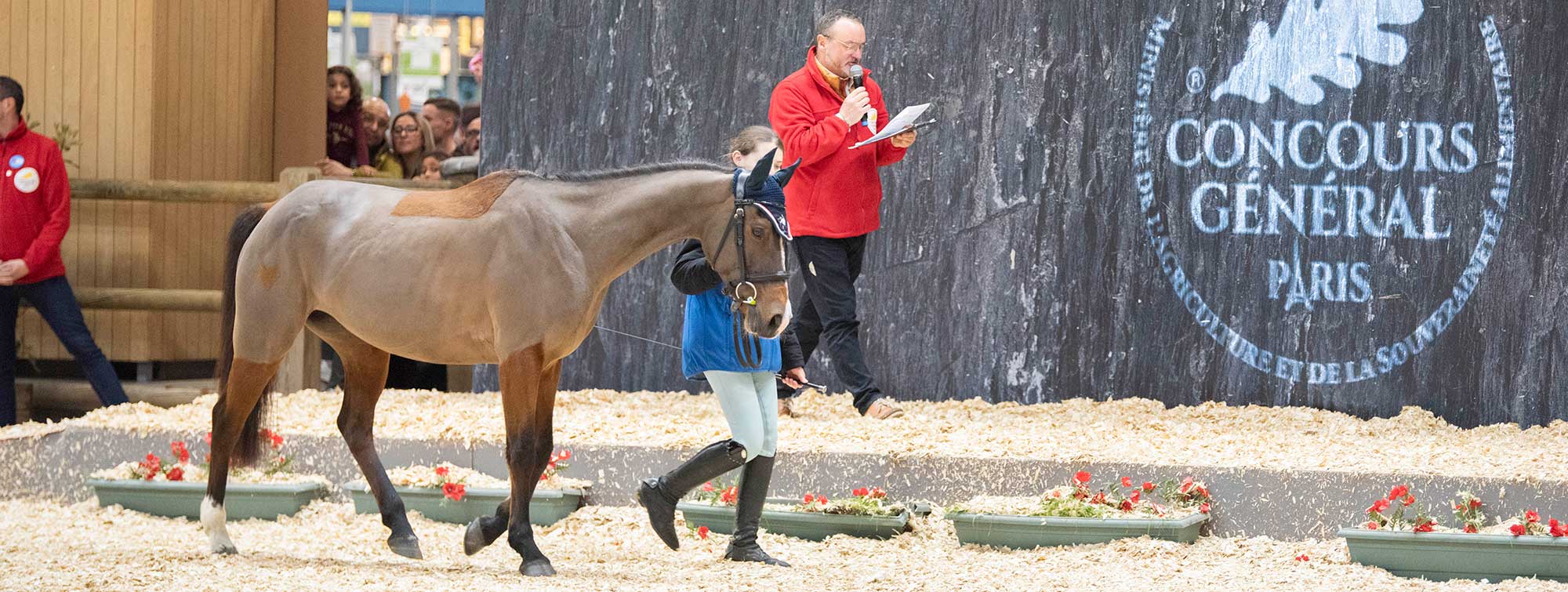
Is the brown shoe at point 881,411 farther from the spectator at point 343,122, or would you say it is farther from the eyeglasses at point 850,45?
the spectator at point 343,122

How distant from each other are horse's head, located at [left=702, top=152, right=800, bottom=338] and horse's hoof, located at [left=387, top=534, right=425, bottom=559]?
144cm

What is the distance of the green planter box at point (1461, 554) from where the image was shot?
5406 millimetres

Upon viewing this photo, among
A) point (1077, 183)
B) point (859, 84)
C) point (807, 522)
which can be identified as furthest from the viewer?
point (1077, 183)

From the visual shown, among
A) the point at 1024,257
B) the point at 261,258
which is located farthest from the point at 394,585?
the point at 1024,257

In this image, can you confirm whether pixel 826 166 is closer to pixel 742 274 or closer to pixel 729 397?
pixel 729 397

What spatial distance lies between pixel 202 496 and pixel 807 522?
2365 mm

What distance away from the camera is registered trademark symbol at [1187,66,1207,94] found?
7863 mm

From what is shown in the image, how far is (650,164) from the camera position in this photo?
17.3 ft

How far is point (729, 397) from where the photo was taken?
5.41m

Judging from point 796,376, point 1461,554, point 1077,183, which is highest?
point 1077,183

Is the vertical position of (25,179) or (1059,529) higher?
(25,179)

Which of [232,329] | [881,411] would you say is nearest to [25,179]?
[232,329]

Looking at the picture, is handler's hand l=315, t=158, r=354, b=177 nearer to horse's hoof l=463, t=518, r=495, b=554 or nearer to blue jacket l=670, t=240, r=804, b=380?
horse's hoof l=463, t=518, r=495, b=554

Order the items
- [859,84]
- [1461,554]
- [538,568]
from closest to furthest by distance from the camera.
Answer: [538,568], [1461,554], [859,84]
